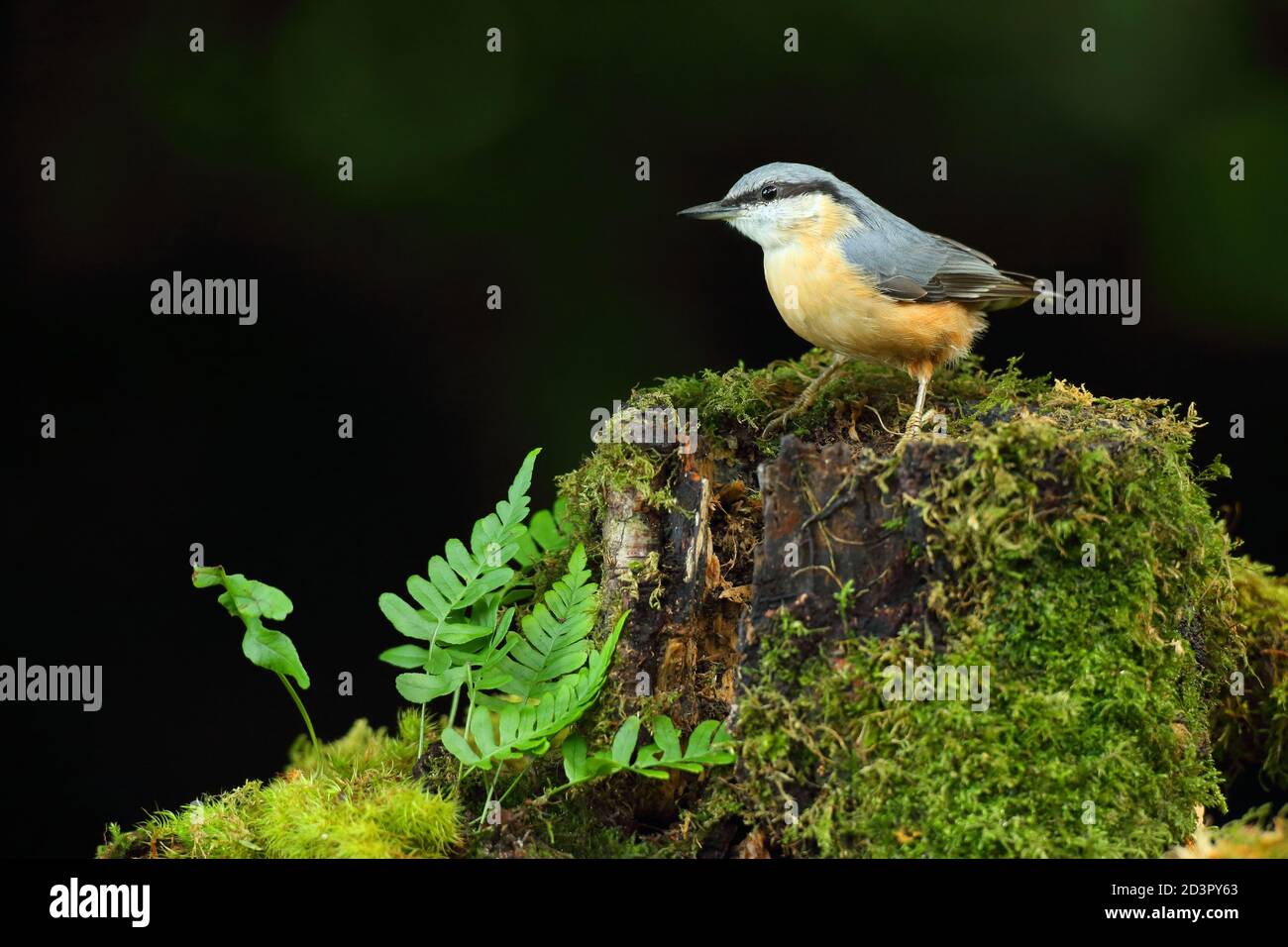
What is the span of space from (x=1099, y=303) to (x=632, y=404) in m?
1.82

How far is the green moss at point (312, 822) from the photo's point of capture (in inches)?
112

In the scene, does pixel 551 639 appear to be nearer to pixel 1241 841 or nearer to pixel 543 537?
pixel 543 537

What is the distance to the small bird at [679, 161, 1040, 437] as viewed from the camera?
12.3 ft

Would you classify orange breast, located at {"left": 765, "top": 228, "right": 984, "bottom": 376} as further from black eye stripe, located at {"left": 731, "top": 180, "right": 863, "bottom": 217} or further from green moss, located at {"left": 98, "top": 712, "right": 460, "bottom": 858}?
green moss, located at {"left": 98, "top": 712, "right": 460, "bottom": 858}

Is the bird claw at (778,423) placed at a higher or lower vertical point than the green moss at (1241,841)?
higher

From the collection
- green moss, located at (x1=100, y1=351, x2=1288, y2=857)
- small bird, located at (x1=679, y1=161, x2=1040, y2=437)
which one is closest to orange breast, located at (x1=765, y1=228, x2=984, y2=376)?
small bird, located at (x1=679, y1=161, x2=1040, y2=437)

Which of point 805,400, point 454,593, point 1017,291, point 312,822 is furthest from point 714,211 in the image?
point 312,822

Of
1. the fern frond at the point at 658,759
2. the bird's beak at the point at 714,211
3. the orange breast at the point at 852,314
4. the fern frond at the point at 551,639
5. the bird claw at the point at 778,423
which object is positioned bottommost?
the fern frond at the point at 658,759

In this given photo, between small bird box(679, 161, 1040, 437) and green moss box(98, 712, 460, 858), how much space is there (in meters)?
1.44

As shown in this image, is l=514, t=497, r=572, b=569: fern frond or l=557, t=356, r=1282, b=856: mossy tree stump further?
l=514, t=497, r=572, b=569: fern frond

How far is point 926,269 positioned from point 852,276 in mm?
272

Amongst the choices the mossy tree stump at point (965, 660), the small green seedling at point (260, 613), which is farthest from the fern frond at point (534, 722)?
the small green seedling at point (260, 613)

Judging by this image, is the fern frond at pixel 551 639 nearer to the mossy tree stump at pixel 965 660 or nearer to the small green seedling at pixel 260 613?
the mossy tree stump at pixel 965 660
